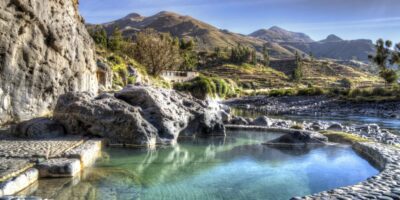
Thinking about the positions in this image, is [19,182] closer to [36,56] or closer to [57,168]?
[57,168]

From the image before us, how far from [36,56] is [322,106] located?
193 feet

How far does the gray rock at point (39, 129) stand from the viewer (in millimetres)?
19875

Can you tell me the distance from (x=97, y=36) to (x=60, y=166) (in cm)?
7906

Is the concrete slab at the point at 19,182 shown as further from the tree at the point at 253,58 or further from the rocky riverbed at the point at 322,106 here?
the tree at the point at 253,58

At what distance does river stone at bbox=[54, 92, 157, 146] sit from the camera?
69.3 ft

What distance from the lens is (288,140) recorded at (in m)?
23.7

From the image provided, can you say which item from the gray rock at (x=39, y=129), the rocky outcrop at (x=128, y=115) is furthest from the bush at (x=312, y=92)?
the gray rock at (x=39, y=129)

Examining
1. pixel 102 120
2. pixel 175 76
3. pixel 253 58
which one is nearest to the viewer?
pixel 102 120

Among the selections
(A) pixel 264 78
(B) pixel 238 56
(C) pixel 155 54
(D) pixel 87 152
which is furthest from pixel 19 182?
(B) pixel 238 56

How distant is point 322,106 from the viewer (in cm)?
7369

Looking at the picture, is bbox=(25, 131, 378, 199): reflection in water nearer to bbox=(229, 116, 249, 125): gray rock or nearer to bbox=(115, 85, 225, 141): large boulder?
bbox=(115, 85, 225, 141): large boulder

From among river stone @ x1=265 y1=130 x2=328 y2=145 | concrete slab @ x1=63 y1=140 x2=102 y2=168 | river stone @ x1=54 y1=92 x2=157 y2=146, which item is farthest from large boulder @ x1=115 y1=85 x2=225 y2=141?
river stone @ x1=265 y1=130 x2=328 y2=145

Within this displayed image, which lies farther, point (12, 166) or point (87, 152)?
point (87, 152)

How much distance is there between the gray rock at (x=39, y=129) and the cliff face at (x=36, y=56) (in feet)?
8.32
